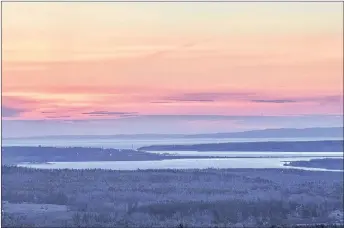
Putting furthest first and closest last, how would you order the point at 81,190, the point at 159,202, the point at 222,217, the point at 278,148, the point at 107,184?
the point at 278,148 < the point at 107,184 < the point at 81,190 < the point at 159,202 < the point at 222,217

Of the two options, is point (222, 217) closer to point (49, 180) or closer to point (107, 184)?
point (107, 184)

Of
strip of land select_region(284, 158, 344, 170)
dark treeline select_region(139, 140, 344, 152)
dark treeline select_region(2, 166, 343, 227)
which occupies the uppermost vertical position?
dark treeline select_region(139, 140, 344, 152)

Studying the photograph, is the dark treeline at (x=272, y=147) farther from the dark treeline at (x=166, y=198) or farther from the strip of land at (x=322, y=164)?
the dark treeline at (x=166, y=198)

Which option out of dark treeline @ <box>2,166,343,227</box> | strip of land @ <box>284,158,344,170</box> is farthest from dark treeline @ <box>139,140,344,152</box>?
dark treeline @ <box>2,166,343,227</box>

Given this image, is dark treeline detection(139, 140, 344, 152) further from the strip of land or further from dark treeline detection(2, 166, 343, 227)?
dark treeline detection(2, 166, 343, 227)

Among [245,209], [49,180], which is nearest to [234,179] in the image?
[49,180]

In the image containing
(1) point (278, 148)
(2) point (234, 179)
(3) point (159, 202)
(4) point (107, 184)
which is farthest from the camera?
(1) point (278, 148)

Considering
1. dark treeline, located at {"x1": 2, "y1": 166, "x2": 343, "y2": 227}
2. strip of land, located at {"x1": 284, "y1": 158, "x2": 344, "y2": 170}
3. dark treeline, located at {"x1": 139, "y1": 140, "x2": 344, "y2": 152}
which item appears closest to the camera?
dark treeline, located at {"x1": 2, "y1": 166, "x2": 343, "y2": 227}
